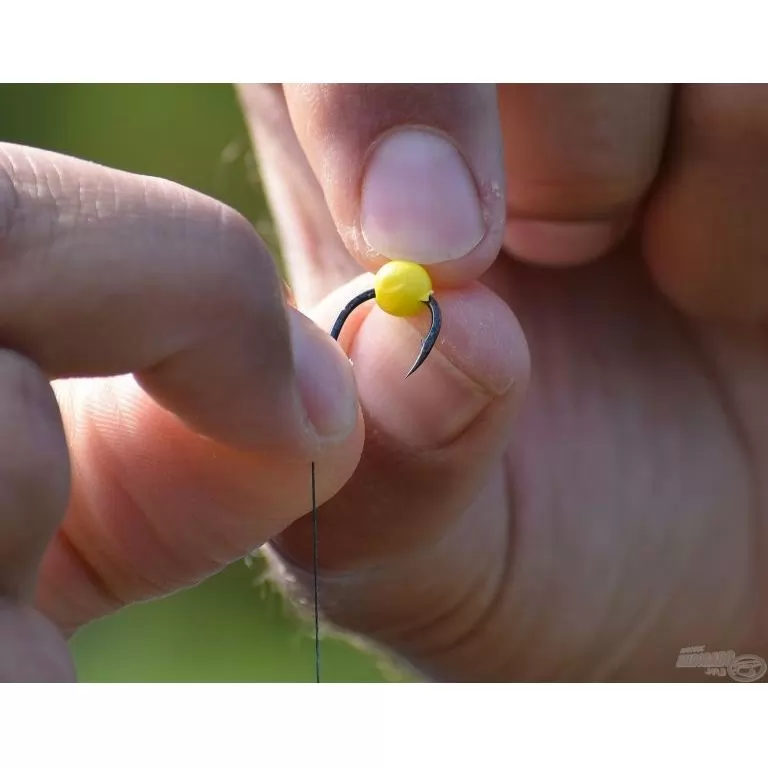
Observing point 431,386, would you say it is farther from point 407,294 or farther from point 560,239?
point 560,239

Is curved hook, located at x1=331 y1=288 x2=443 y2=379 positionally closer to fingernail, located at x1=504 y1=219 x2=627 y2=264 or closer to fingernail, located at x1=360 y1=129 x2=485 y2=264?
fingernail, located at x1=360 y1=129 x2=485 y2=264

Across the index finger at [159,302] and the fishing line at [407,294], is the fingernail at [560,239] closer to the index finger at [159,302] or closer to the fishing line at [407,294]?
the fishing line at [407,294]

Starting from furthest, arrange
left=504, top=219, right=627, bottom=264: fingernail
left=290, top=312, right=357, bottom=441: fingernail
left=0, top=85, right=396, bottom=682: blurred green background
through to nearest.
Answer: left=0, top=85, right=396, bottom=682: blurred green background, left=504, top=219, right=627, bottom=264: fingernail, left=290, top=312, right=357, bottom=441: fingernail

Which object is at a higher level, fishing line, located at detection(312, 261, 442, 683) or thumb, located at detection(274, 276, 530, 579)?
fishing line, located at detection(312, 261, 442, 683)

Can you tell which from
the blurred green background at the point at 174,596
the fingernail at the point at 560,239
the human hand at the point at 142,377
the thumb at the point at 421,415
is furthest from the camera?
the blurred green background at the point at 174,596

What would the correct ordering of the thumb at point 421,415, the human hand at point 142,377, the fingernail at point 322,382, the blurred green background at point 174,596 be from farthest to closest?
the blurred green background at point 174,596 < the thumb at point 421,415 < the fingernail at point 322,382 < the human hand at point 142,377

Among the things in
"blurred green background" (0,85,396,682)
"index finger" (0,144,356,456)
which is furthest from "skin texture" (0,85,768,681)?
"blurred green background" (0,85,396,682)

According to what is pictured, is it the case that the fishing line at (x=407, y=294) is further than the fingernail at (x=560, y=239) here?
No

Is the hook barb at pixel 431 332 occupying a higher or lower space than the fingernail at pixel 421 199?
lower

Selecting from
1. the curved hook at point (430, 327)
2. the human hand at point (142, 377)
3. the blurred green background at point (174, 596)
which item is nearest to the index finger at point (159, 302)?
the human hand at point (142, 377)
